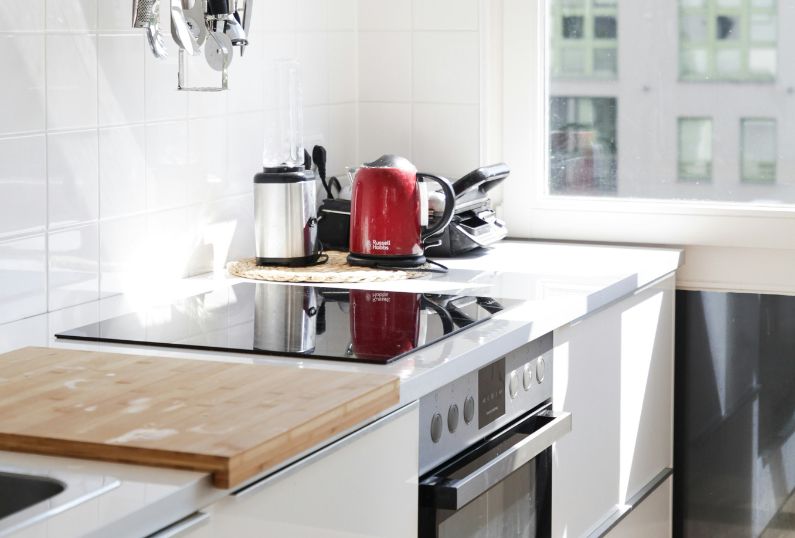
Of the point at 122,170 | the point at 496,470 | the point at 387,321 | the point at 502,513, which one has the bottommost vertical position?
the point at 502,513

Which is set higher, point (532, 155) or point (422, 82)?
point (422, 82)

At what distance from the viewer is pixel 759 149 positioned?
272cm

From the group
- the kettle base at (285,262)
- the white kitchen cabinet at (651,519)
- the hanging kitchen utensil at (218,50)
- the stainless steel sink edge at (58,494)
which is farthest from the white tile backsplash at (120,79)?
the white kitchen cabinet at (651,519)

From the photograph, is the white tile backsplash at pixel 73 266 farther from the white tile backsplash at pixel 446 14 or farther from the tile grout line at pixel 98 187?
the white tile backsplash at pixel 446 14

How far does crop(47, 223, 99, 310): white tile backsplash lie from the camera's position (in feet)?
6.25

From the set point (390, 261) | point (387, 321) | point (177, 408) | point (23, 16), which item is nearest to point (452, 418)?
point (387, 321)

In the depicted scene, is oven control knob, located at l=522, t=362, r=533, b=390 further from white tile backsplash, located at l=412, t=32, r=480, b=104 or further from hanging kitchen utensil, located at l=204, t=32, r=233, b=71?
white tile backsplash, located at l=412, t=32, r=480, b=104

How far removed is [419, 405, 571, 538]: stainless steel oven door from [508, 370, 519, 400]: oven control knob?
0.06 metres

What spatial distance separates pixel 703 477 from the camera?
2896mm

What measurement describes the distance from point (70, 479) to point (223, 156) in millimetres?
1335

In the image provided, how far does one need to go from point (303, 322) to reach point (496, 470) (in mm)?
367

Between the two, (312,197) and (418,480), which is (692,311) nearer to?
(312,197)

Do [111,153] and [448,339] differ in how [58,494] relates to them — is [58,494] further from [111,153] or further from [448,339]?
[111,153]

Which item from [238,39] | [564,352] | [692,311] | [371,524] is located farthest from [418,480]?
[692,311]
